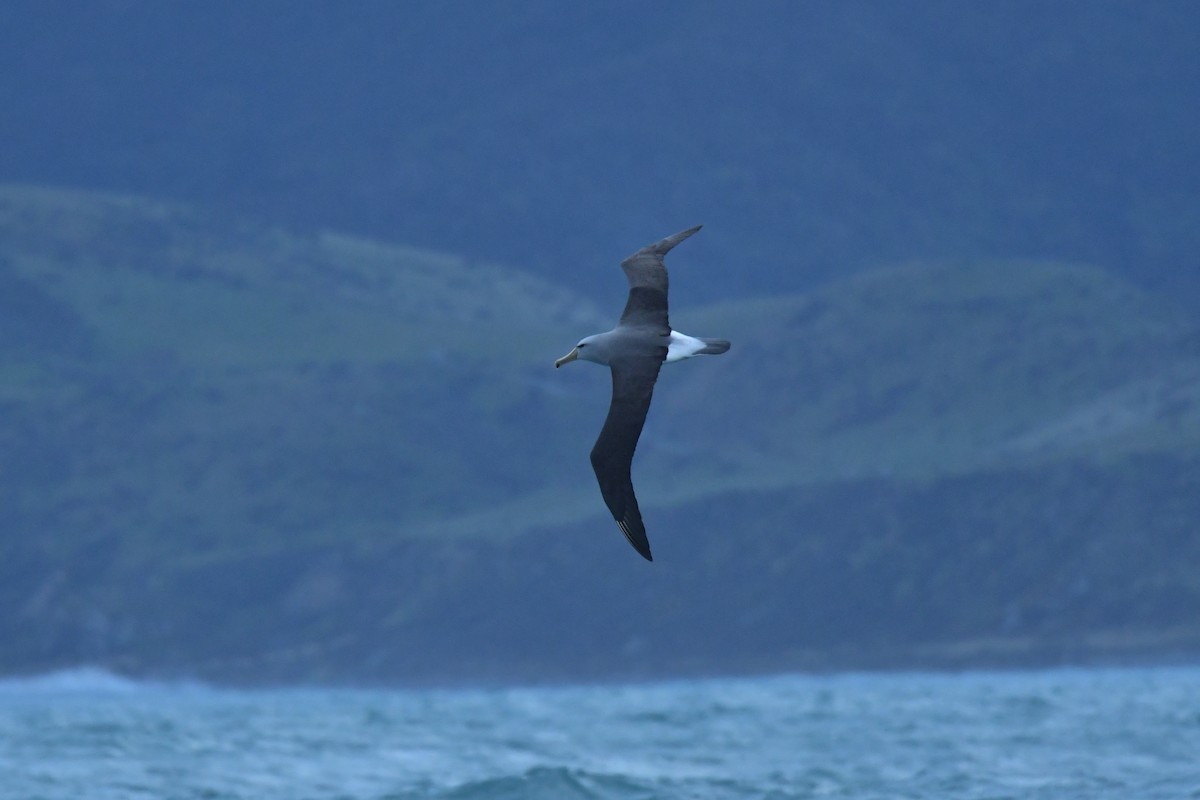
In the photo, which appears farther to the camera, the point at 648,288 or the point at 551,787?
the point at 551,787

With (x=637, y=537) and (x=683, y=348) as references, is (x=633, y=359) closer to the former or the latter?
(x=683, y=348)

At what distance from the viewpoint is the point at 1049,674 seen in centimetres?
15600

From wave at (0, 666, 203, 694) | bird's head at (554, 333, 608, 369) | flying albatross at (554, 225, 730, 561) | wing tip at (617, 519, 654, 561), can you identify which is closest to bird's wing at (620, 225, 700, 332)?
flying albatross at (554, 225, 730, 561)

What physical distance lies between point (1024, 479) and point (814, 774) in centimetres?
14031

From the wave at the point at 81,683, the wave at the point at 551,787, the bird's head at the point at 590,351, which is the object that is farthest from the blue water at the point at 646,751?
the wave at the point at 81,683

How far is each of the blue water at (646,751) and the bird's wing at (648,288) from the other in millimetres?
14927

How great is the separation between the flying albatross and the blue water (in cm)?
1515

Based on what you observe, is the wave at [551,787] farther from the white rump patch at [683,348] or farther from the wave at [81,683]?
the wave at [81,683]

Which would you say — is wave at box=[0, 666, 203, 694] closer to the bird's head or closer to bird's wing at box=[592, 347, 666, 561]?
the bird's head

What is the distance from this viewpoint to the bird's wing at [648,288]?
3900cm

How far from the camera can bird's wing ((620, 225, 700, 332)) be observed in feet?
128

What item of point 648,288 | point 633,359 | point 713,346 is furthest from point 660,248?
point 633,359

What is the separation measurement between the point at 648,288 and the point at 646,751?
92.1 ft

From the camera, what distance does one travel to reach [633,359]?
37.4 m
